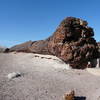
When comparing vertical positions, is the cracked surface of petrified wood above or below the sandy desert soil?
above

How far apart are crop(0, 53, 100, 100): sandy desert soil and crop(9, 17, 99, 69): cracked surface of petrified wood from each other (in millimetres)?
914

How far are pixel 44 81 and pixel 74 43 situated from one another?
6166 mm

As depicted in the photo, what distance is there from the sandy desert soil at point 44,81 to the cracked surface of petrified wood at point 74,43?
914 mm

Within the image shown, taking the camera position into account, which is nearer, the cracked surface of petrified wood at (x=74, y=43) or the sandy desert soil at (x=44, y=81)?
the sandy desert soil at (x=44, y=81)

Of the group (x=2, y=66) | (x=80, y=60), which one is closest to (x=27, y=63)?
(x=2, y=66)

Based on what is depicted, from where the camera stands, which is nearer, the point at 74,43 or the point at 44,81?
the point at 44,81

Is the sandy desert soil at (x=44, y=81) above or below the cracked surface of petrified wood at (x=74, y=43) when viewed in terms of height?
below

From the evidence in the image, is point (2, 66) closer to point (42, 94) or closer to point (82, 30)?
point (42, 94)

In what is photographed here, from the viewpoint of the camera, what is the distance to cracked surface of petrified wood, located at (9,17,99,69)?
1869cm

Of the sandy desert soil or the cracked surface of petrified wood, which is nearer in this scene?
the sandy desert soil

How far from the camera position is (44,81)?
14.3m

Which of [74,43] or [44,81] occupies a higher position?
[74,43]

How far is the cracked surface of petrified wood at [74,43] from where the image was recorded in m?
18.7

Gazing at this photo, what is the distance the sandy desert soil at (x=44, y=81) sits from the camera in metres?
12.2
